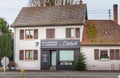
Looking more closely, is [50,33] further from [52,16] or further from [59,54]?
[59,54]

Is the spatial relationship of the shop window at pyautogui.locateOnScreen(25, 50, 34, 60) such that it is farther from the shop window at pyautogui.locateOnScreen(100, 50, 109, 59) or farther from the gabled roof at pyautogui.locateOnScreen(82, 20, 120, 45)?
the shop window at pyautogui.locateOnScreen(100, 50, 109, 59)

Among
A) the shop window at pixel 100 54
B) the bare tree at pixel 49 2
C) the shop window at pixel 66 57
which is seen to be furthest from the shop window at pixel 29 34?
the bare tree at pixel 49 2

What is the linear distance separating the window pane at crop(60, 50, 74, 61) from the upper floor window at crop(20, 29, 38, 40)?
14.4 feet

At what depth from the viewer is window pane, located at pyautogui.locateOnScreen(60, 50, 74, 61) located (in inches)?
2020

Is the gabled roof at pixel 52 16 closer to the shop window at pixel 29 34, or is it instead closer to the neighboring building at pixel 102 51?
the shop window at pixel 29 34

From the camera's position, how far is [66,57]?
51.4m

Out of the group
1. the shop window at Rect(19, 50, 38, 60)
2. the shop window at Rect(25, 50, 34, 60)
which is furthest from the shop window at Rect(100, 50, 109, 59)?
the shop window at Rect(25, 50, 34, 60)

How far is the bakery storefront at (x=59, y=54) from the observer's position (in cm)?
→ 5106

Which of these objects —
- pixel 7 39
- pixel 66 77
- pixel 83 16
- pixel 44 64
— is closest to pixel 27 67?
pixel 44 64

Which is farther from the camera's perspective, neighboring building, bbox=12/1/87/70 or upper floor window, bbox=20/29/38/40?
upper floor window, bbox=20/29/38/40

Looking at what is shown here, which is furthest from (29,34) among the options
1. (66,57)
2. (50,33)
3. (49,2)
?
(49,2)

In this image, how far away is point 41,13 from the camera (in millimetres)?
55500

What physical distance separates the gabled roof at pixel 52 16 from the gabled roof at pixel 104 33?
222cm

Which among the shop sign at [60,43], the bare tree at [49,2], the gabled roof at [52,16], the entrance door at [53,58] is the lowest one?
the entrance door at [53,58]
